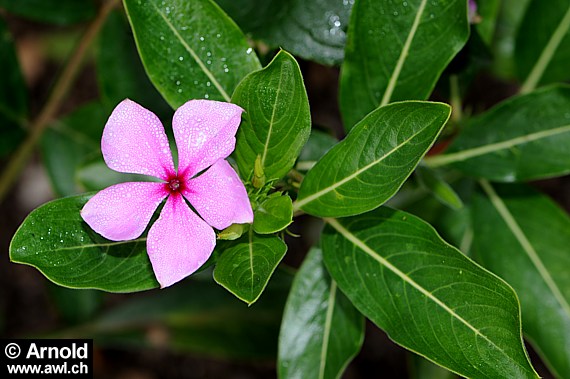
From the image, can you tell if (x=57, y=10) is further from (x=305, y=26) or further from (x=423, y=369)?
(x=423, y=369)

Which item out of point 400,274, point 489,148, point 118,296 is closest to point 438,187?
point 489,148

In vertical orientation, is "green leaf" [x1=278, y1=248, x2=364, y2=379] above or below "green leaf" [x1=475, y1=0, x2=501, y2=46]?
below

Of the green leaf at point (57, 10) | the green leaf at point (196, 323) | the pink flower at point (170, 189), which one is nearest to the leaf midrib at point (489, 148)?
the pink flower at point (170, 189)

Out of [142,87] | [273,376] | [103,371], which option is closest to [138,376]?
[103,371]

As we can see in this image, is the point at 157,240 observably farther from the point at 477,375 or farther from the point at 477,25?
the point at 477,25

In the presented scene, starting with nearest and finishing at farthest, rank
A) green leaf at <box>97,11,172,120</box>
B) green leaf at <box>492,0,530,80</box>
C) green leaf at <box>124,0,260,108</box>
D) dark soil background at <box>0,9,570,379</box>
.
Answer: green leaf at <box>124,0,260,108</box> < green leaf at <box>97,11,172,120</box> < green leaf at <box>492,0,530,80</box> < dark soil background at <box>0,9,570,379</box>

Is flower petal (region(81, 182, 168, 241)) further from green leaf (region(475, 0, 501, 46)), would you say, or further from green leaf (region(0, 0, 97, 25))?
green leaf (region(0, 0, 97, 25))

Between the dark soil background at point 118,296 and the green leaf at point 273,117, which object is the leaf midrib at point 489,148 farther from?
the dark soil background at point 118,296

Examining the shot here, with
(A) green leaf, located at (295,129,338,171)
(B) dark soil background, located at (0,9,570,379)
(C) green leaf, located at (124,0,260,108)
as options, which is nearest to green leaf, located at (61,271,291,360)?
(B) dark soil background, located at (0,9,570,379)
